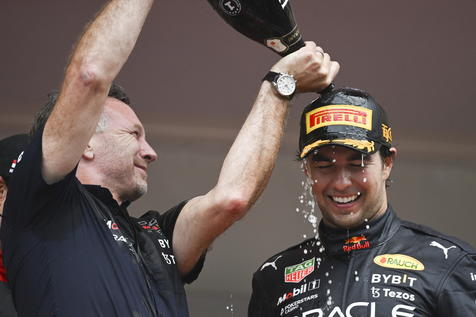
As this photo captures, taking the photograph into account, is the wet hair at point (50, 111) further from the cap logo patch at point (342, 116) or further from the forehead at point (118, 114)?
the cap logo patch at point (342, 116)

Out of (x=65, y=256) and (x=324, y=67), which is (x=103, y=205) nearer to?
(x=65, y=256)

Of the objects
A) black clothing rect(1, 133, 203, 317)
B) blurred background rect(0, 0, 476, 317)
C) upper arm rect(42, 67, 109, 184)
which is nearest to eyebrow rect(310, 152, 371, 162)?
black clothing rect(1, 133, 203, 317)

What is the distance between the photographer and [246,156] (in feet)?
8.25

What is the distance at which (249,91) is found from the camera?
438 cm

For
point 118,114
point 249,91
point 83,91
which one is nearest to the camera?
point 83,91

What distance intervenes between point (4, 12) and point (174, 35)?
73 cm

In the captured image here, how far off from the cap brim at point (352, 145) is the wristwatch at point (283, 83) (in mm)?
151

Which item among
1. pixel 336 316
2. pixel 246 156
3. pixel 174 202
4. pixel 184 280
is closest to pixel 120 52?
pixel 246 156

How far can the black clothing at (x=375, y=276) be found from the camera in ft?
7.98

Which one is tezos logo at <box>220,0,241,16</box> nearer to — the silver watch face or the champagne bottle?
the champagne bottle

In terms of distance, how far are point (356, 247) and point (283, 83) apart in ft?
1.53

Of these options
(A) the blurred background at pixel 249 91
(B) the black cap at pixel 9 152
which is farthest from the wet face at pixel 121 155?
(A) the blurred background at pixel 249 91

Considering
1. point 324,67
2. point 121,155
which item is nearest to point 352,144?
point 324,67

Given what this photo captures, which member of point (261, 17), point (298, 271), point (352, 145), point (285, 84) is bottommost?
point (298, 271)
